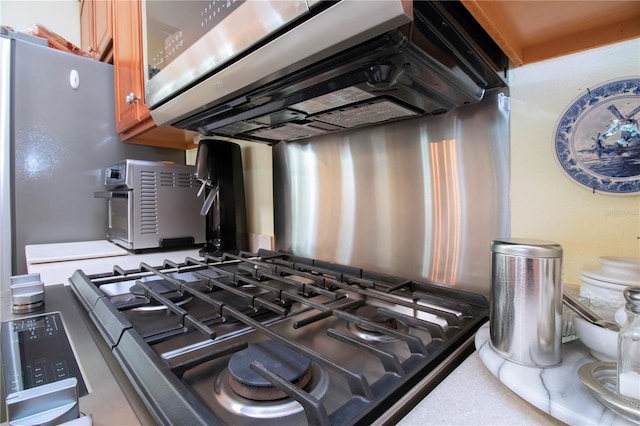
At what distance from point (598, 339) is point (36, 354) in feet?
2.24

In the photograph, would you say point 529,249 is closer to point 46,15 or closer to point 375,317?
point 375,317

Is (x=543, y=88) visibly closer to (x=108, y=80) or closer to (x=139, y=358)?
(x=139, y=358)

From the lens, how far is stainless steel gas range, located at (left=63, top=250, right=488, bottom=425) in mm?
314

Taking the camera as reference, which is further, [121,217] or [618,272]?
[121,217]

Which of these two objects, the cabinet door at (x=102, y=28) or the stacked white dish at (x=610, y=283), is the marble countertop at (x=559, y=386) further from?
the cabinet door at (x=102, y=28)

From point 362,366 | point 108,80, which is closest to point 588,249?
point 362,366

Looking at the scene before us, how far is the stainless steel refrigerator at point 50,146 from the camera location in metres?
1.29

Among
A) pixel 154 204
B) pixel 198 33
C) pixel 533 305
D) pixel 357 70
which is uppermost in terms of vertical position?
pixel 198 33

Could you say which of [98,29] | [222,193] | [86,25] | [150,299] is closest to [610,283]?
[150,299]

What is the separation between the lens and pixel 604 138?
1.65 ft

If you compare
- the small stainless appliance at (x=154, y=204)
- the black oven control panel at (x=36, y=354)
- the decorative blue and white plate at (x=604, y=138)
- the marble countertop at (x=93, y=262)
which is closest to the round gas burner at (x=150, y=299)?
the black oven control panel at (x=36, y=354)

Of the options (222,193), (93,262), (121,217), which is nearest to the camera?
(93,262)

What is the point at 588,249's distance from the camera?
1.76ft

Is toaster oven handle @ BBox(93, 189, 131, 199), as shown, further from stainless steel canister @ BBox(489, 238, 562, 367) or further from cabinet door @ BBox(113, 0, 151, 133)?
stainless steel canister @ BBox(489, 238, 562, 367)
